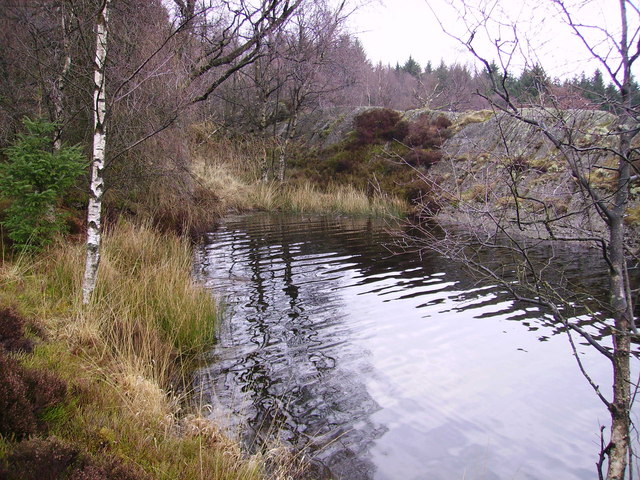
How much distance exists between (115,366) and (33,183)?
11.3 ft

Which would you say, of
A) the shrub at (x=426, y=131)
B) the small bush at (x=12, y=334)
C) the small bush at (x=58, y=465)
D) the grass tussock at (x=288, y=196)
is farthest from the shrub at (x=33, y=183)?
the shrub at (x=426, y=131)

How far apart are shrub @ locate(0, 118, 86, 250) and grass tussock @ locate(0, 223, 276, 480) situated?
382mm

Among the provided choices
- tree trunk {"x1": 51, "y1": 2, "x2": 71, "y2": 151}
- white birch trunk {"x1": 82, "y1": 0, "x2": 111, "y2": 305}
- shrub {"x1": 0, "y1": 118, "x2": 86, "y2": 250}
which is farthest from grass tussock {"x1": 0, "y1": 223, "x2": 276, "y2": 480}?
tree trunk {"x1": 51, "y1": 2, "x2": 71, "y2": 151}

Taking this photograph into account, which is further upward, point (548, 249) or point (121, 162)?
point (121, 162)

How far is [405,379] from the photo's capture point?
4.61 m

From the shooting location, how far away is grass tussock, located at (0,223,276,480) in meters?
2.63

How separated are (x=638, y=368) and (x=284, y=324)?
146 inches

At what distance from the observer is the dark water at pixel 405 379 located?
11.5ft

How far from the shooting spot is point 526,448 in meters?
3.54

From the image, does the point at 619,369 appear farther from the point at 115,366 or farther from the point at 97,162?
the point at 97,162

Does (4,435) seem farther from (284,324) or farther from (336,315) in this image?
(336,315)

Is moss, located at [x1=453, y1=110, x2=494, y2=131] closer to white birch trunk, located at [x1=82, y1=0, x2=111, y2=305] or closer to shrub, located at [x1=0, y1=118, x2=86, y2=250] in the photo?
shrub, located at [x1=0, y1=118, x2=86, y2=250]

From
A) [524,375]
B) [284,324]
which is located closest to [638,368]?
[524,375]

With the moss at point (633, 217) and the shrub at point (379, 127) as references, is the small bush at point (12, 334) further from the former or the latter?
the shrub at point (379, 127)
